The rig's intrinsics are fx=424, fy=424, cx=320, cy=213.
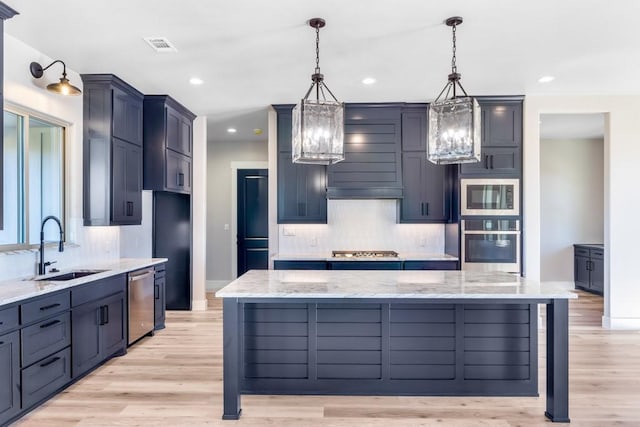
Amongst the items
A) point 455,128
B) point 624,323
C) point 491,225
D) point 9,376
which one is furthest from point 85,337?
point 624,323

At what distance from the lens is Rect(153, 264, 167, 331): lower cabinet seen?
15.5ft

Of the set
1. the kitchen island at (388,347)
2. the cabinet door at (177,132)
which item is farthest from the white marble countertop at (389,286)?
the cabinet door at (177,132)

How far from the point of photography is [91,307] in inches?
136

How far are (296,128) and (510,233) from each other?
3.16 m

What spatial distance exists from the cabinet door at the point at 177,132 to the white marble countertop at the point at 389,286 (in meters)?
2.51

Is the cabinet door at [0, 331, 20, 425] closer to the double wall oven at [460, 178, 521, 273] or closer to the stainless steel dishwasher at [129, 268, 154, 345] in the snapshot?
the stainless steel dishwasher at [129, 268, 154, 345]

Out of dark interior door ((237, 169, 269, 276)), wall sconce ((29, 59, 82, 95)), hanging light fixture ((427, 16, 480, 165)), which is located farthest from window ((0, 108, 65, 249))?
dark interior door ((237, 169, 269, 276))

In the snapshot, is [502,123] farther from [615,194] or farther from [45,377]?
[45,377]

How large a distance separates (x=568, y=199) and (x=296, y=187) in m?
4.97

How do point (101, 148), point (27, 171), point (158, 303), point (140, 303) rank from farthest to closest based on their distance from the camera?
point (158, 303) < point (140, 303) < point (101, 148) < point (27, 171)

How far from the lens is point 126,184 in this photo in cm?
453

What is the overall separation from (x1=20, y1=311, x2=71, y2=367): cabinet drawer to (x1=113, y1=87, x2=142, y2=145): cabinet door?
6.56 ft

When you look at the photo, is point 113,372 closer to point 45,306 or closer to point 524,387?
Result: point 45,306

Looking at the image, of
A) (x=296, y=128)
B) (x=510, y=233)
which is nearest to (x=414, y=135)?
(x=510, y=233)
